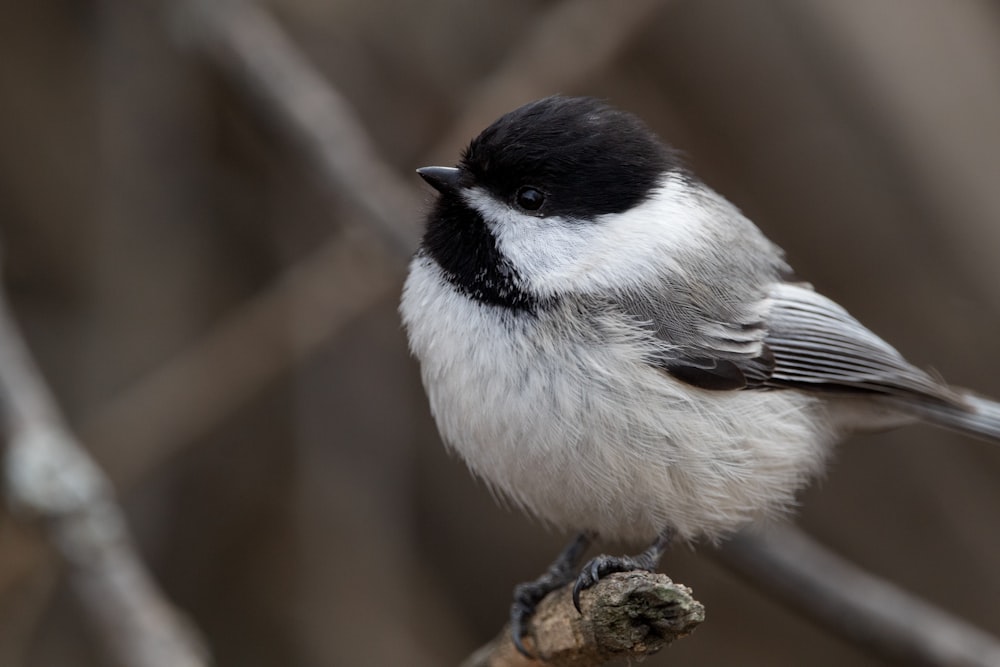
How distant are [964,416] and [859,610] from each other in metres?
0.55

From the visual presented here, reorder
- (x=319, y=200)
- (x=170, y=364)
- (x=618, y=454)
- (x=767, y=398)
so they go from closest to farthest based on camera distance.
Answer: (x=618, y=454) < (x=767, y=398) < (x=170, y=364) < (x=319, y=200)

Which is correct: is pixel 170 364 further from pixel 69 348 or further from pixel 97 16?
pixel 97 16

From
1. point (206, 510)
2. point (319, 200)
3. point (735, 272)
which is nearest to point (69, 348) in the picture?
point (206, 510)

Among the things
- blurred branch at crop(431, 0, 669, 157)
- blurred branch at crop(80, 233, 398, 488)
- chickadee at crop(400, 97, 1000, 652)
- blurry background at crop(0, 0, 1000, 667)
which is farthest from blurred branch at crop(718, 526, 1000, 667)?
blurred branch at crop(431, 0, 669, 157)

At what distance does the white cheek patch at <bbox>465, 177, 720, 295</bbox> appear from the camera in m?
1.91

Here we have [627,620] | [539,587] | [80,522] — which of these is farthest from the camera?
[80,522]

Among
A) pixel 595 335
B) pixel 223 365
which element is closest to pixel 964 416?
pixel 595 335

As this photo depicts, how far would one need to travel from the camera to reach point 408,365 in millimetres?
3379

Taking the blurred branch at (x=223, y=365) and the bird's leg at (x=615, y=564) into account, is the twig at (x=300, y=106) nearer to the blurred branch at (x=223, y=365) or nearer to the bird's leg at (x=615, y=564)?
the blurred branch at (x=223, y=365)

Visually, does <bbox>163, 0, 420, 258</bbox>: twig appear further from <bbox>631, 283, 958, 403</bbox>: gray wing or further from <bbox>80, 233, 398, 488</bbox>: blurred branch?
<bbox>631, 283, 958, 403</bbox>: gray wing

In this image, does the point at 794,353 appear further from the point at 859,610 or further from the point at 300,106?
the point at 300,106

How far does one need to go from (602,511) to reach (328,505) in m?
1.44

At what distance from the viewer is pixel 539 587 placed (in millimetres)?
2029

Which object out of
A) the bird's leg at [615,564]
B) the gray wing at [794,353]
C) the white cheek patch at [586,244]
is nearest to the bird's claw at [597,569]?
the bird's leg at [615,564]
